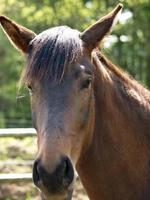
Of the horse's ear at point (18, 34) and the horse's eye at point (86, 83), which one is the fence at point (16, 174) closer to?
the horse's ear at point (18, 34)

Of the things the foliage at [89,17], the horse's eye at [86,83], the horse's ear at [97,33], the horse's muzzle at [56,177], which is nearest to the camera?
the horse's muzzle at [56,177]

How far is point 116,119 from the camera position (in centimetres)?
413

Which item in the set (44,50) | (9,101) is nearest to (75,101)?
(44,50)

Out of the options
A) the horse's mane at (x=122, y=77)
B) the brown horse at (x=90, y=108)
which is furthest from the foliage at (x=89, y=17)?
the brown horse at (x=90, y=108)

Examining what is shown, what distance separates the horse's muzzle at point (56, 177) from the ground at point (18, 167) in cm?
378

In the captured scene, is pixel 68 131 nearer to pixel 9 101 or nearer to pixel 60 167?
pixel 60 167

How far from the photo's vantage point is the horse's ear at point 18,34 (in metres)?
4.14

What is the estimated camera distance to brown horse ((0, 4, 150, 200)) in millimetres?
3756

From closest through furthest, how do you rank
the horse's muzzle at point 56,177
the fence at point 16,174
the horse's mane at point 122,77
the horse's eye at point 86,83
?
the horse's muzzle at point 56,177 → the horse's eye at point 86,83 → the horse's mane at point 122,77 → the fence at point 16,174

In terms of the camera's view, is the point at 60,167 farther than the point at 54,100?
No

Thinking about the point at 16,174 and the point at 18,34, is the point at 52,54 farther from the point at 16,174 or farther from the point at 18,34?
the point at 16,174

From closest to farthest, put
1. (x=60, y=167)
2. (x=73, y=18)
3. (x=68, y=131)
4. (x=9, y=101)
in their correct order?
(x=60, y=167), (x=68, y=131), (x=73, y=18), (x=9, y=101)

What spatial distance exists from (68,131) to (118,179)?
2.05 ft

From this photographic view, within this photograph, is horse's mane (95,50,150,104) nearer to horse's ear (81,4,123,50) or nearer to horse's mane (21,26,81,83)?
horse's ear (81,4,123,50)
